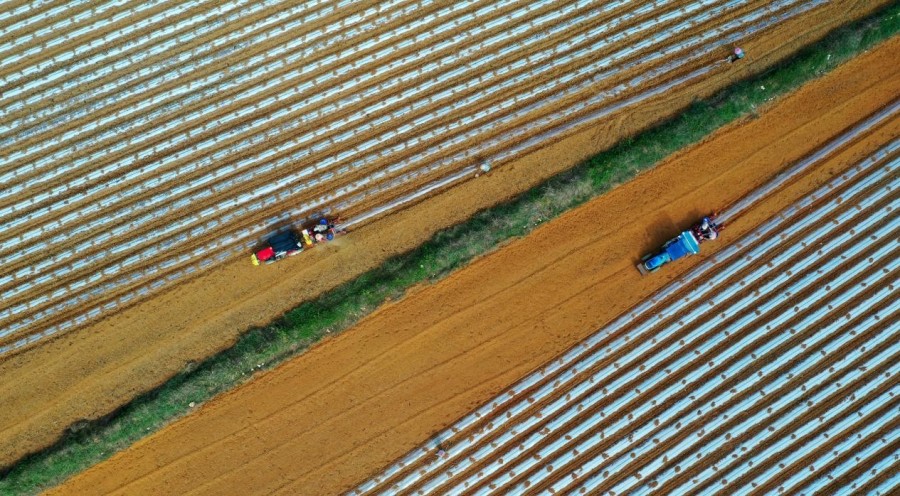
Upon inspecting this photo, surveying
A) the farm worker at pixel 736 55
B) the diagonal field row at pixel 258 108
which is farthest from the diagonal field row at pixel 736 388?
the diagonal field row at pixel 258 108

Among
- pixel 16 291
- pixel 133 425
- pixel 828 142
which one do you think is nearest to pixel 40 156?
pixel 16 291

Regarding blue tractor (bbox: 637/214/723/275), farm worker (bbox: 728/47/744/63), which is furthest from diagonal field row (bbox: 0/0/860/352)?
blue tractor (bbox: 637/214/723/275)

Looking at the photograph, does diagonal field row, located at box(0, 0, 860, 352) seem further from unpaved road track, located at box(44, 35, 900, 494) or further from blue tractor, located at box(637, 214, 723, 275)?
blue tractor, located at box(637, 214, 723, 275)

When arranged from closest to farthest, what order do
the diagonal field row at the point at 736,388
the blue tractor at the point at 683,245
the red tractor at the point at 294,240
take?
the blue tractor at the point at 683,245
the red tractor at the point at 294,240
the diagonal field row at the point at 736,388

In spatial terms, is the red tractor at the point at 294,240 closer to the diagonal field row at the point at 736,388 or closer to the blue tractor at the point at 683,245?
the diagonal field row at the point at 736,388

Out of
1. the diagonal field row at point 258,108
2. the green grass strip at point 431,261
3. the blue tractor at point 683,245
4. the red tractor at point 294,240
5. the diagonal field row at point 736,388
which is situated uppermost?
the diagonal field row at point 258,108

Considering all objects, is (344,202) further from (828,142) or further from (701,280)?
(828,142)
